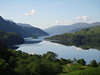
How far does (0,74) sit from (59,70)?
25.1m

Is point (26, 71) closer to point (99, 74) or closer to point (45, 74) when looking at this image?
point (45, 74)

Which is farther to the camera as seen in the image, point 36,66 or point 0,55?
point 0,55

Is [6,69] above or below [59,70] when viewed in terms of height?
above

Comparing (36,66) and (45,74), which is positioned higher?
(36,66)

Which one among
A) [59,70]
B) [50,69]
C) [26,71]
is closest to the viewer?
[26,71]

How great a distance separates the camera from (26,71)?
179 feet

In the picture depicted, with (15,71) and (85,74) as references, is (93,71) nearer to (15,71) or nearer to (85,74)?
(85,74)

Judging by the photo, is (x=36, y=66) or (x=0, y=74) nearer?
(x=0, y=74)

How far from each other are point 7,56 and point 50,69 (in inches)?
1045

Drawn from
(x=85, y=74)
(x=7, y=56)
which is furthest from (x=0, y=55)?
(x=85, y=74)

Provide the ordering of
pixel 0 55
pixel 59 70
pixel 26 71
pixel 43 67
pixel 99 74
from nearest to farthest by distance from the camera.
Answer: pixel 99 74, pixel 26 71, pixel 43 67, pixel 59 70, pixel 0 55

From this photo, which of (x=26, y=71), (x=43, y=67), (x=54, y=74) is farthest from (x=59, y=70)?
(x=26, y=71)

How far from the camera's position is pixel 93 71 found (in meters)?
47.8

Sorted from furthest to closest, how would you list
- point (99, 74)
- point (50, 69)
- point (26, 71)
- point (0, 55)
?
point (0, 55) → point (50, 69) → point (26, 71) → point (99, 74)
